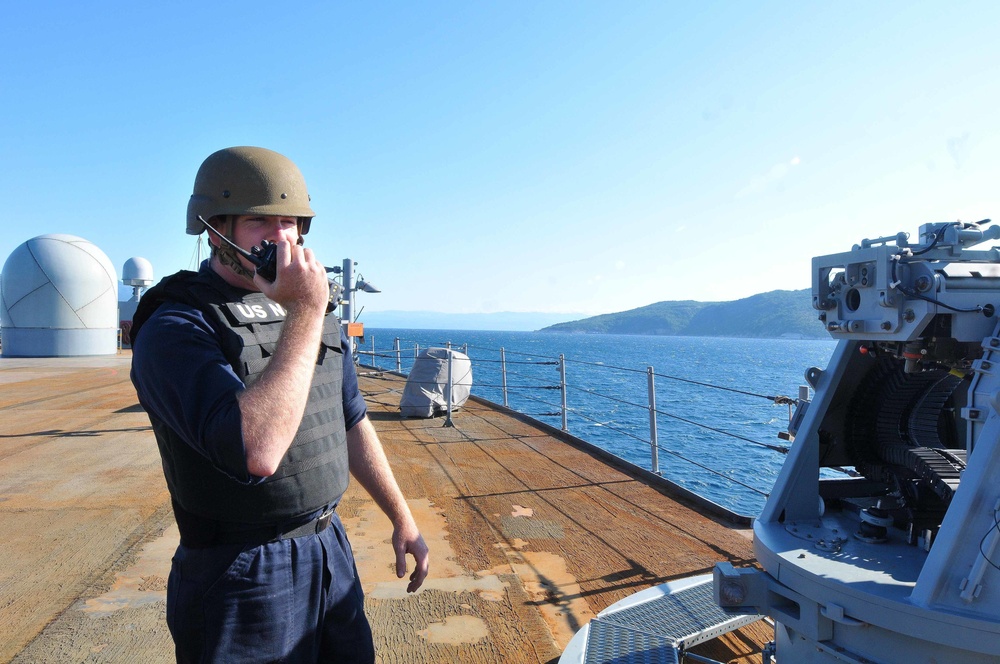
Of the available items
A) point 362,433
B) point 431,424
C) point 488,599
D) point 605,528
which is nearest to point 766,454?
point 431,424

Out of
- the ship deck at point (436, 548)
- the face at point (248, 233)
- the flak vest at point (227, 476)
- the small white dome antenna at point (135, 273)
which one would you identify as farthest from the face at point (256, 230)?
the small white dome antenna at point (135, 273)

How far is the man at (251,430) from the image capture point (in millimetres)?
1332

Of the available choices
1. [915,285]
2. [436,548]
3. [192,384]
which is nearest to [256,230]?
[192,384]

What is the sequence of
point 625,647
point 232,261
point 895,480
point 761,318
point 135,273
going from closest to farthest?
1. point 232,261
2. point 895,480
3. point 625,647
4. point 135,273
5. point 761,318

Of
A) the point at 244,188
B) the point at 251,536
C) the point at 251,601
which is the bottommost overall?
the point at 251,601

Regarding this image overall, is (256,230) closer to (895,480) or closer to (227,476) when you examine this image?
(227,476)

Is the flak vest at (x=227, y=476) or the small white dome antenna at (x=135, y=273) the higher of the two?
the small white dome antenna at (x=135, y=273)

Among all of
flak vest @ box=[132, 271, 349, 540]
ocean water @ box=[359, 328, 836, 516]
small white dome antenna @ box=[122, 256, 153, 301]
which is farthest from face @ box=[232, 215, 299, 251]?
small white dome antenna @ box=[122, 256, 153, 301]

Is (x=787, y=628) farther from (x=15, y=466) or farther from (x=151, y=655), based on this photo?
(x=15, y=466)

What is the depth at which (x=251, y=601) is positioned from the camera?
155 centimetres

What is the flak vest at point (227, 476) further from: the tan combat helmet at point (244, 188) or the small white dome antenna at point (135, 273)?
the small white dome antenna at point (135, 273)

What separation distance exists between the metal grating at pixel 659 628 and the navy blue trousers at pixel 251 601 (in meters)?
1.27

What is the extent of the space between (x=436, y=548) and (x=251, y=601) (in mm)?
2552

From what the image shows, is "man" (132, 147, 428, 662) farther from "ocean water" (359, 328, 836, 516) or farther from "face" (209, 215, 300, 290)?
"ocean water" (359, 328, 836, 516)
